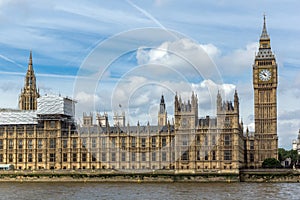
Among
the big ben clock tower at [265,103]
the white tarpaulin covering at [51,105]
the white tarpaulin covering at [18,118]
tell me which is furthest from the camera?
the big ben clock tower at [265,103]

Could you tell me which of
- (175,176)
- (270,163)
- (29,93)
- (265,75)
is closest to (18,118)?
(29,93)

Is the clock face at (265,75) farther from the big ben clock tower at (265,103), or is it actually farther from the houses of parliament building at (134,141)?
the houses of parliament building at (134,141)

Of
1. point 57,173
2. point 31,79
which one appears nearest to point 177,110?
point 57,173

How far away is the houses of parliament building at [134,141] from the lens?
370 feet

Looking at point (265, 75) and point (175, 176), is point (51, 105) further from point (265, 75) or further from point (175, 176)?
point (265, 75)

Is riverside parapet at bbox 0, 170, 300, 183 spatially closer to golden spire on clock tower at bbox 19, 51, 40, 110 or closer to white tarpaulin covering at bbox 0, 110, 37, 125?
white tarpaulin covering at bbox 0, 110, 37, 125

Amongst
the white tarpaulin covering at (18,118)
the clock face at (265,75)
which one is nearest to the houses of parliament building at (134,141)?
the white tarpaulin covering at (18,118)

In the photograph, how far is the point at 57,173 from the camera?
11456 centimetres

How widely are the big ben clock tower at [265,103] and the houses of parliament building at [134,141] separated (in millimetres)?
242

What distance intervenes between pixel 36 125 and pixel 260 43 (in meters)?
60.2

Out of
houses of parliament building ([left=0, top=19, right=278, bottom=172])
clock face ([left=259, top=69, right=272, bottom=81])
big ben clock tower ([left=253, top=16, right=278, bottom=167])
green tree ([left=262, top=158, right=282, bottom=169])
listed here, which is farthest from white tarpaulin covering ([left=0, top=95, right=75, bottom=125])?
clock face ([left=259, top=69, right=272, bottom=81])

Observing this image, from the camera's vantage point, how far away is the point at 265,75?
14100cm

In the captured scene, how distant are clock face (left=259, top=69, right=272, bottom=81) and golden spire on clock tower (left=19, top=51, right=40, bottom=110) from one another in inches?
2442

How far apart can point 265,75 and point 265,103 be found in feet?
23.0
